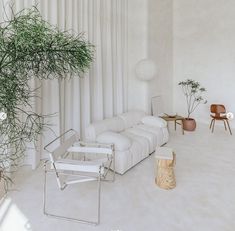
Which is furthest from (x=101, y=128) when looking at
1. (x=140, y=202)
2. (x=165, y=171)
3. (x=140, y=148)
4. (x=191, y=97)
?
(x=191, y=97)

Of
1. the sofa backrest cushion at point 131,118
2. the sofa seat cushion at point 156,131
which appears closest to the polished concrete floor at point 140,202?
the sofa seat cushion at point 156,131

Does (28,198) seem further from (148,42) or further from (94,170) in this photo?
(148,42)

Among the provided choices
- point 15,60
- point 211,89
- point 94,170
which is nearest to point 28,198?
point 94,170

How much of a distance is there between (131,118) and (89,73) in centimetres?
117

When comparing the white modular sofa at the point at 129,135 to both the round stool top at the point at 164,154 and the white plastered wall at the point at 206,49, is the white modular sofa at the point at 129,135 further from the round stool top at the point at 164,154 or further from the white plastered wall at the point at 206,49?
the white plastered wall at the point at 206,49

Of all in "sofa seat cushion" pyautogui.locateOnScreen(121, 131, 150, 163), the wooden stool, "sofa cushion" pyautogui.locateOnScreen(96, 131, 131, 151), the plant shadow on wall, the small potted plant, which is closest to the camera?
the plant shadow on wall

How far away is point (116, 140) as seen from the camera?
3.00 metres

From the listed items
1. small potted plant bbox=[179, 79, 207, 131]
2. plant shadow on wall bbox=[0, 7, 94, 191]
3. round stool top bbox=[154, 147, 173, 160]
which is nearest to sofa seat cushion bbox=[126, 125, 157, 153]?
round stool top bbox=[154, 147, 173, 160]

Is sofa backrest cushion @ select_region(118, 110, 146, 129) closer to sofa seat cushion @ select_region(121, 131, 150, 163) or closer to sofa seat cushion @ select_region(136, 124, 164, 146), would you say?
sofa seat cushion @ select_region(136, 124, 164, 146)

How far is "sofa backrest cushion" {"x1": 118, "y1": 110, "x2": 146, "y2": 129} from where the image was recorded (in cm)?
405

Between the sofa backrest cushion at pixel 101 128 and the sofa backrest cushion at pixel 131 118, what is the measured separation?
7.1 inches

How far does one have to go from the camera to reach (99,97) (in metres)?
4.06

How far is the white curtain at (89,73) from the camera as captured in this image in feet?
10.6

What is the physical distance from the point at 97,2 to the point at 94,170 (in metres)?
3.13
